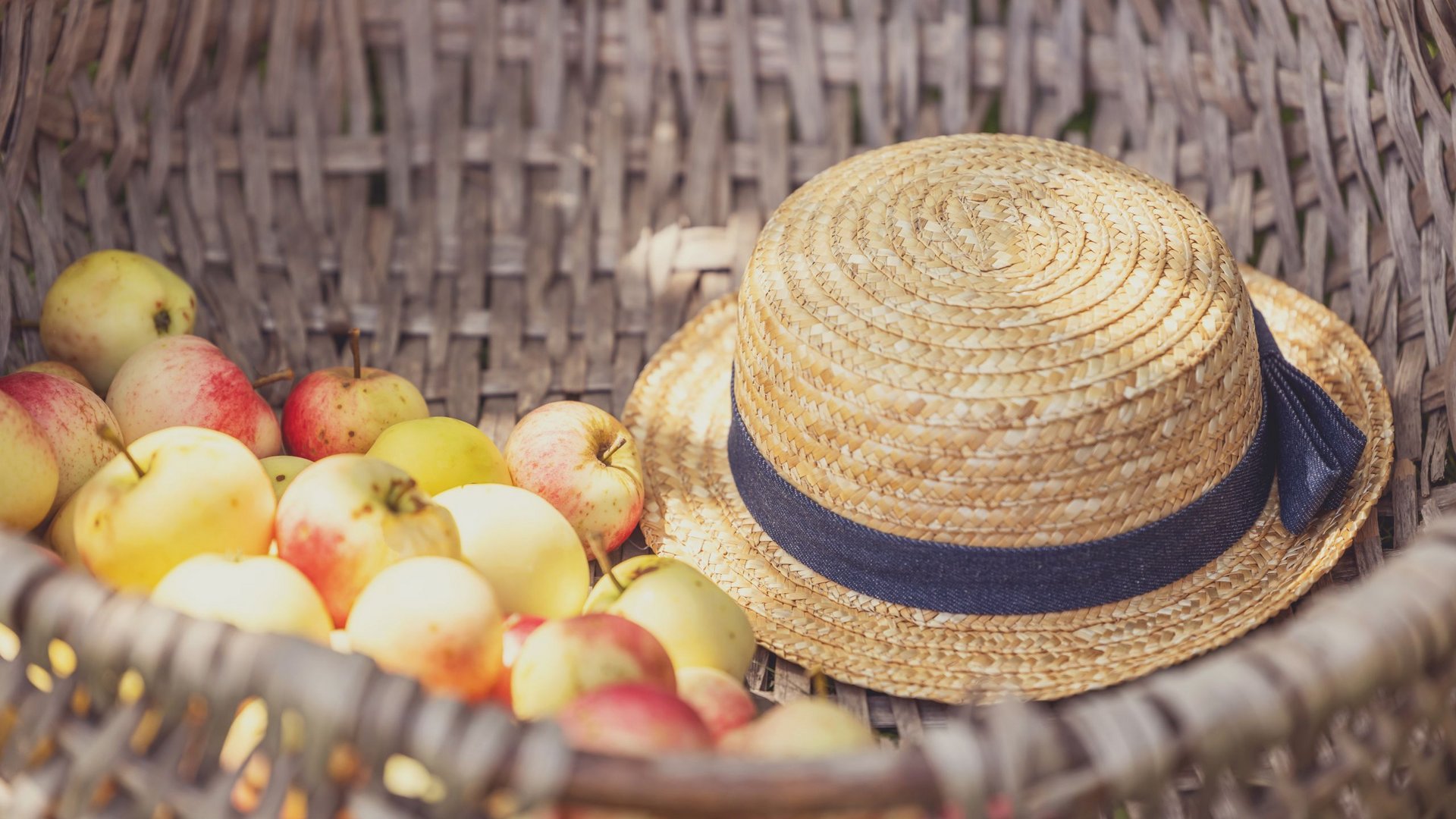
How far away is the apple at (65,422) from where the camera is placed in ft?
3.72

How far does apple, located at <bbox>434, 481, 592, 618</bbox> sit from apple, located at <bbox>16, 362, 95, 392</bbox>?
455mm

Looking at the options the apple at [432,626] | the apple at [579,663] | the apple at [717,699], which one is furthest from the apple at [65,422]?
the apple at [717,699]

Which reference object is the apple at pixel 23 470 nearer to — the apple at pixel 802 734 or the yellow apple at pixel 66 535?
the yellow apple at pixel 66 535

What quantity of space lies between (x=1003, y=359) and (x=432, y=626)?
529 millimetres

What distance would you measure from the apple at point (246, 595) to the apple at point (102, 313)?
0.55 meters

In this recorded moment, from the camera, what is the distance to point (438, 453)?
1.25 meters

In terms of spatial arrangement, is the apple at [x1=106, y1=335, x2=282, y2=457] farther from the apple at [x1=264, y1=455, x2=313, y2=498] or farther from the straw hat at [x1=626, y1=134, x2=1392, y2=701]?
the straw hat at [x1=626, y1=134, x2=1392, y2=701]

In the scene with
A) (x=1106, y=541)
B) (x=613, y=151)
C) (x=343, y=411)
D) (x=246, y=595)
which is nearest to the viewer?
(x=246, y=595)

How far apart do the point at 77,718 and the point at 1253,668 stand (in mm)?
685

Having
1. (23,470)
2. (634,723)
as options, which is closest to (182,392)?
(23,470)

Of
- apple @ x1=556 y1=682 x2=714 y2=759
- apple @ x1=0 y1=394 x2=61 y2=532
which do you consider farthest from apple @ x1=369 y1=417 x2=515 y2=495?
apple @ x1=556 y1=682 x2=714 y2=759

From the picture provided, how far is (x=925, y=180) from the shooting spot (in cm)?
128

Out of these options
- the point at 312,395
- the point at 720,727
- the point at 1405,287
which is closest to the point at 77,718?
the point at 720,727

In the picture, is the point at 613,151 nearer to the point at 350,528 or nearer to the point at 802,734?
the point at 350,528
